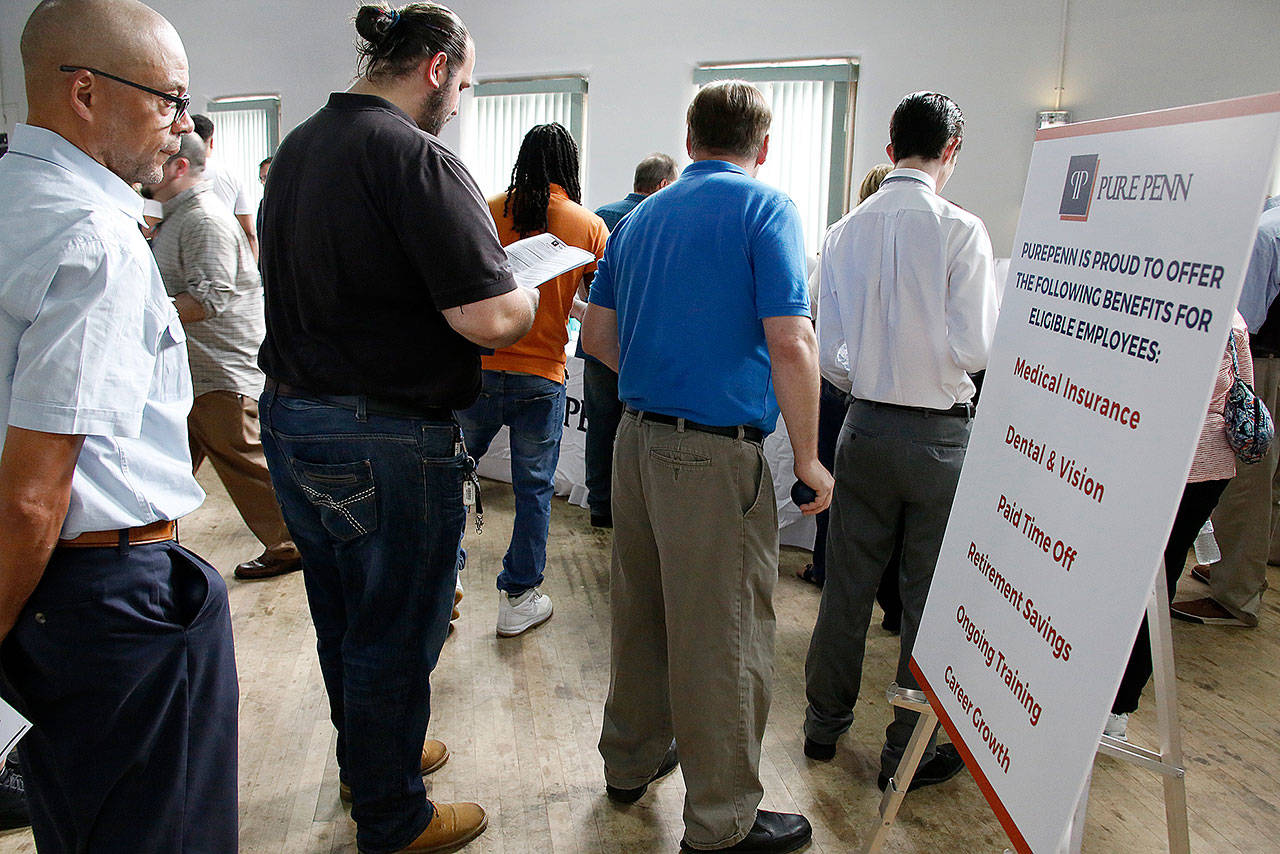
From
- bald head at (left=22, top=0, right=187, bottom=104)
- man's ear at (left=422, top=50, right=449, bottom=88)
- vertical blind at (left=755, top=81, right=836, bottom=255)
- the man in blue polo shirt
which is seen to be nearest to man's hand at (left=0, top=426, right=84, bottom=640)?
bald head at (left=22, top=0, right=187, bottom=104)

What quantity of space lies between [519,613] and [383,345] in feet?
4.88

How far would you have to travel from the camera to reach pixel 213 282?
2.93 meters

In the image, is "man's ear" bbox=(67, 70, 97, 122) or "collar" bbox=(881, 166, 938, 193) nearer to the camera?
"man's ear" bbox=(67, 70, 97, 122)

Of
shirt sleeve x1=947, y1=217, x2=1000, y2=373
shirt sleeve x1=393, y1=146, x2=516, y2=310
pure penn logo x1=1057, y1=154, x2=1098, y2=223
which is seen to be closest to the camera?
pure penn logo x1=1057, y1=154, x2=1098, y2=223

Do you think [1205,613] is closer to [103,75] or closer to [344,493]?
[344,493]

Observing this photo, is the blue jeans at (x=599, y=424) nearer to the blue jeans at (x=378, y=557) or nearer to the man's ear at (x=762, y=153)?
the man's ear at (x=762, y=153)

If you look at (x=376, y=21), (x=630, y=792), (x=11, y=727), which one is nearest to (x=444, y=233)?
(x=376, y=21)

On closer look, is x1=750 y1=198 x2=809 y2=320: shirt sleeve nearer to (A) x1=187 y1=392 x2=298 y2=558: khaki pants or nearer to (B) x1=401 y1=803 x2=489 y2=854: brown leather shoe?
(B) x1=401 y1=803 x2=489 y2=854: brown leather shoe

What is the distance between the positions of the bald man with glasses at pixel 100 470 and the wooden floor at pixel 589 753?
2.39 ft

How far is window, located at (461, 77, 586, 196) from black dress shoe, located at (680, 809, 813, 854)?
16.1 feet

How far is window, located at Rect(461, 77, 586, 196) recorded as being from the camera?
231 inches

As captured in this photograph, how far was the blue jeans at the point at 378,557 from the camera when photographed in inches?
57.9

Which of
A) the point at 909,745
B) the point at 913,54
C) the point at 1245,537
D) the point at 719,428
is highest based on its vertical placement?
the point at 913,54

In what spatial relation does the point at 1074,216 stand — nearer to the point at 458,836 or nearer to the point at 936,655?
the point at 936,655
